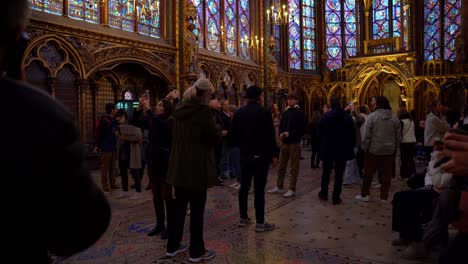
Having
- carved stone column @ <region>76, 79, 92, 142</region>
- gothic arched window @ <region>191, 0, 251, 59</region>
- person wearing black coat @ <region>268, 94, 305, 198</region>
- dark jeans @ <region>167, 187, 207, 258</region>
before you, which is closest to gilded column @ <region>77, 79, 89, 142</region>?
carved stone column @ <region>76, 79, 92, 142</region>

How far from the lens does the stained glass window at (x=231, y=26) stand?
17547 mm

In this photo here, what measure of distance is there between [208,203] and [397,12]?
68.8 ft

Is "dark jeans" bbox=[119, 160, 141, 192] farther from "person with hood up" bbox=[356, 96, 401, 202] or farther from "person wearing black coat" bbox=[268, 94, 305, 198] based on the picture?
"person with hood up" bbox=[356, 96, 401, 202]

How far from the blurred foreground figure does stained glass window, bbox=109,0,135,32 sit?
11.8 metres

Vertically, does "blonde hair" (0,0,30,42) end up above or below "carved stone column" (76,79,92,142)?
below

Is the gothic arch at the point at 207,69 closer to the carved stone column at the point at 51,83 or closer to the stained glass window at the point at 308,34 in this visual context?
the carved stone column at the point at 51,83

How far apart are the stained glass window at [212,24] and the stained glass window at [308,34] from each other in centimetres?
793

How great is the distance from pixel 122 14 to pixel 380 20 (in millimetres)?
17022

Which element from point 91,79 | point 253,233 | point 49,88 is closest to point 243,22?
point 91,79

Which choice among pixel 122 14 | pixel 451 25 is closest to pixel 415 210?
pixel 122 14

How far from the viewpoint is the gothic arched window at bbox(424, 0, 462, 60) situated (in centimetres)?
2014

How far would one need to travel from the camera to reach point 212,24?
54.6 feet

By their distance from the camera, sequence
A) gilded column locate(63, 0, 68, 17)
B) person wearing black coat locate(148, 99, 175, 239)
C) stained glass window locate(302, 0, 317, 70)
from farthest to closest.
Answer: stained glass window locate(302, 0, 317, 70), gilded column locate(63, 0, 68, 17), person wearing black coat locate(148, 99, 175, 239)

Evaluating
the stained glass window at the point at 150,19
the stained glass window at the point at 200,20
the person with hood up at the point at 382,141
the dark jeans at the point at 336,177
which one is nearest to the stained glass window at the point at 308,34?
the stained glass window at the point at 200,20
